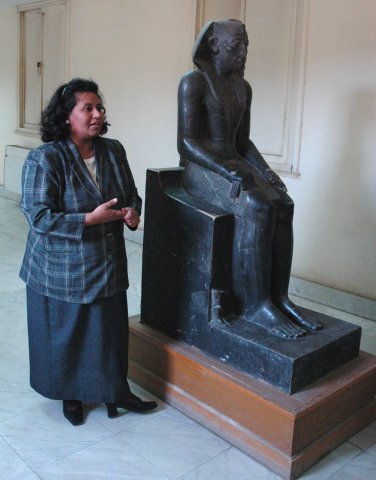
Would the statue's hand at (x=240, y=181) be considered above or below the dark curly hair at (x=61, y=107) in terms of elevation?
below

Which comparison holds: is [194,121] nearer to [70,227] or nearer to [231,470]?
[70,227]

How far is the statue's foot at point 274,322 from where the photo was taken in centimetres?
245

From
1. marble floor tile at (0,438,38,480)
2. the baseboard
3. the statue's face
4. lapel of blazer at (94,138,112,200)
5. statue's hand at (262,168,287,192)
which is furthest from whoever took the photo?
the baseboard

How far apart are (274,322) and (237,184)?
2.03ft

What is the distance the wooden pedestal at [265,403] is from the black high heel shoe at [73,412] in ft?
1.30

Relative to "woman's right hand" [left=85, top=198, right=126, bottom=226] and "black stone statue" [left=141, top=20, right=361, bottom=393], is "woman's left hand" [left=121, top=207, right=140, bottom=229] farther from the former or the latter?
"black stone statue" [left=141, top=20, right=361, bottom=393]

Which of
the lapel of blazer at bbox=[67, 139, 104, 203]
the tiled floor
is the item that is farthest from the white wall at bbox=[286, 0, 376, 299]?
the lapel of blazer at bbox=[67, 139, 104, 203]

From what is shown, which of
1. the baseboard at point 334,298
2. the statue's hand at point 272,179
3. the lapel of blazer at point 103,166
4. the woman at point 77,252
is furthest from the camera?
the baseboard at point 334,298

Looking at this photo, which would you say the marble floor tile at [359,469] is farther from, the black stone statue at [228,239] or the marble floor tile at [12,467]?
the marble floor tile at [12,467]

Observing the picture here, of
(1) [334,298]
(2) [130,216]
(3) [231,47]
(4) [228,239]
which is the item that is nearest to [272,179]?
(4) [228,239]

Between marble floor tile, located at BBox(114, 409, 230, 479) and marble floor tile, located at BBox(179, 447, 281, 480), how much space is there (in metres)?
0.03

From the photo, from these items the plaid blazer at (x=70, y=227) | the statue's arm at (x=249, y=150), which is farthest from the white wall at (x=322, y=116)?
the plaid blazer at (x=70, y=227)

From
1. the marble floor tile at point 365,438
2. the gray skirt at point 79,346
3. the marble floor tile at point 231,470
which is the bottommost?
the marble floor tile at point 231,470

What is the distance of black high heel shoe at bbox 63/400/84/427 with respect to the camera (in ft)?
8.34
